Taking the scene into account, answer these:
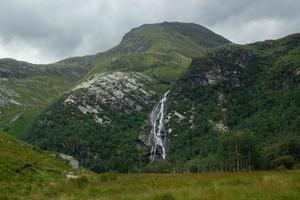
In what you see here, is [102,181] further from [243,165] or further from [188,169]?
[188,169]

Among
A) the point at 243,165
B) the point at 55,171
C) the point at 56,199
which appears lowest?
the point at 56,199

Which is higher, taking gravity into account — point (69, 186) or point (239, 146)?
point (239, 146)

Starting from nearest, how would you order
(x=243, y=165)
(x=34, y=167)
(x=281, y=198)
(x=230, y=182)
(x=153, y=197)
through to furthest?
(x=281, y=198) < (x=153, y=197) < (x=230, y=182) < (x=34, y=167) < (x=243, y=165)

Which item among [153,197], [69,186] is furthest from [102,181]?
[153,197]

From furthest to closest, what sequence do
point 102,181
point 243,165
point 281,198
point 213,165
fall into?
point 213,165, point 243,165, point 102,181, point 281,198

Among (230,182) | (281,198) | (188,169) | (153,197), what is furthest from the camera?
(188,169)

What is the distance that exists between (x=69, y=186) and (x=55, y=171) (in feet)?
37.2

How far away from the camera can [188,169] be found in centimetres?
18975

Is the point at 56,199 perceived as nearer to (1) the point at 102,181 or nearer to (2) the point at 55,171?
(1) the point at 102,181

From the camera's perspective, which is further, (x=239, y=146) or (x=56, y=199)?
(x=239, y=146)

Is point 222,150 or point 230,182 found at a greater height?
point 222,150

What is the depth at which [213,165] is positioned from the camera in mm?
172750

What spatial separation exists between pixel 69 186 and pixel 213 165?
14231 cm

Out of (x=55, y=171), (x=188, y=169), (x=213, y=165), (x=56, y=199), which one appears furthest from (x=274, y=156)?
(x=56, y=199)
